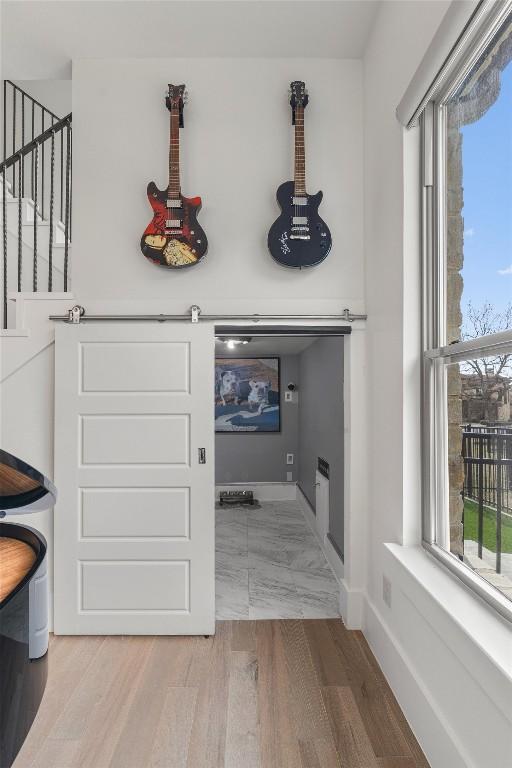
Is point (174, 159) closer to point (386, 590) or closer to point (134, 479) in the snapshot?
point (134, 479)

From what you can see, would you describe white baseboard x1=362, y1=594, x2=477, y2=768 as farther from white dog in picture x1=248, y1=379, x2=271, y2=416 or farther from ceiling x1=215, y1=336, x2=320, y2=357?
white dog in picture x1=248, y1=379, x2=271, y2=416

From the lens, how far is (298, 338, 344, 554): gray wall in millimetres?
3621

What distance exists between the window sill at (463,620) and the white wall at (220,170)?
1518 millimetres

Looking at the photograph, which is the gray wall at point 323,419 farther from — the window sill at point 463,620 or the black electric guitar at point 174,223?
the window sill at point 463,620

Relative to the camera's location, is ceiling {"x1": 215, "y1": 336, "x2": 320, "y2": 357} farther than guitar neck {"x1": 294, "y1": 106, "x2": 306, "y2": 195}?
Yes

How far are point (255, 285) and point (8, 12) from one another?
6.09 feet

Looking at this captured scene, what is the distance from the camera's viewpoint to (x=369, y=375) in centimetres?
282

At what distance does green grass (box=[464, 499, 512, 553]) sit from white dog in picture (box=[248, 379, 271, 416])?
416cm

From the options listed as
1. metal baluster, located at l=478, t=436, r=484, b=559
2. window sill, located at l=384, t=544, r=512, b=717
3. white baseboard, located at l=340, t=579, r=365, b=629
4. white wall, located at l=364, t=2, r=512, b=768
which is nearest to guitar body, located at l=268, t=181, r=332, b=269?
white wall, located at l=364, t=2, r=512, b=768

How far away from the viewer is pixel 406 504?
2207 mm

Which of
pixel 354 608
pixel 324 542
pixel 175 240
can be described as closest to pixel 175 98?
pixel 175 240

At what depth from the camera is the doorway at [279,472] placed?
324 centimetres

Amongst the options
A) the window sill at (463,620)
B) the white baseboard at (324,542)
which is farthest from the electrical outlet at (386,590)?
the white baseboard at (324,542)

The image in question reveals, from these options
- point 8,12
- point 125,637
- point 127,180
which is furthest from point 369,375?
point 8,12
